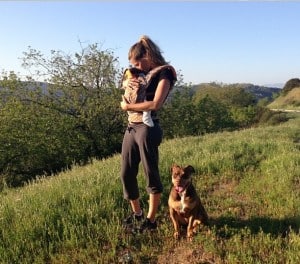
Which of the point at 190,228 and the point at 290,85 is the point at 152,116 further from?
the point at 290,85

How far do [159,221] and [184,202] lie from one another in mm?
774

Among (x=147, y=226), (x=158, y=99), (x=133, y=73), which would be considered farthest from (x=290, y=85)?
(x=158, y=99)

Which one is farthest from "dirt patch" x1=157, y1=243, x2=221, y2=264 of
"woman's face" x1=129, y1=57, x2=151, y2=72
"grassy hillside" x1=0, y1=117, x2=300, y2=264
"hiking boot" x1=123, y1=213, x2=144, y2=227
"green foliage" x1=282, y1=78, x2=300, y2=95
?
"green foliage" x1=282, y1=78, x2=300, y2=95

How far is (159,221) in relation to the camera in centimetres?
520

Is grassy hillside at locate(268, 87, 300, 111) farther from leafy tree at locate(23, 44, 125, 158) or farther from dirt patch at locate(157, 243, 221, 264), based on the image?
dirt patch at locate(157, 243, 221, 264)

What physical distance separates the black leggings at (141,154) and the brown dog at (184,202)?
222 mm

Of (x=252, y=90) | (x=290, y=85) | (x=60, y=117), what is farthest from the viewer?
(x=252, y=90)

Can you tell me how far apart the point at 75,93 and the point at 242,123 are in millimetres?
28836

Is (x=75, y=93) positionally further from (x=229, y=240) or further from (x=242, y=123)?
(x=242, y=123)

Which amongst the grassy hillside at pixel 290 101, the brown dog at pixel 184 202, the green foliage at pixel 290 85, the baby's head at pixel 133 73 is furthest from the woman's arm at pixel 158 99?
the green foliage at pixel 290 85

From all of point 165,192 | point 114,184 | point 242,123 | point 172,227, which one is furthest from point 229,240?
point 242,123

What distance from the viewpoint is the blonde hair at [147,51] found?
4.41 metres

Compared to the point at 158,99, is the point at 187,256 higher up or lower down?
lower down

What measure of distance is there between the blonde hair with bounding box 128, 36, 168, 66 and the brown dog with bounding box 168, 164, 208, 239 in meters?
1.24
